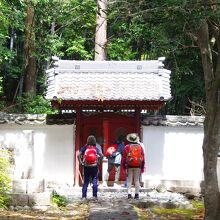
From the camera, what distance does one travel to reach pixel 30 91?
69.3ft

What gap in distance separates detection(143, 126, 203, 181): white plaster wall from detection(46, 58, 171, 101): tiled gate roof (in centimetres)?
119

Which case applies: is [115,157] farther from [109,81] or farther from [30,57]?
[30,57]

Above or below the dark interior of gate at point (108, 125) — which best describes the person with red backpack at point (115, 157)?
below

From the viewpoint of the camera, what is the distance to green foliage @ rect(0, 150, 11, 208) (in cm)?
891

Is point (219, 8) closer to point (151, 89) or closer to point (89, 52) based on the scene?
point (151, 89)

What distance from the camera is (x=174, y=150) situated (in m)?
14.8

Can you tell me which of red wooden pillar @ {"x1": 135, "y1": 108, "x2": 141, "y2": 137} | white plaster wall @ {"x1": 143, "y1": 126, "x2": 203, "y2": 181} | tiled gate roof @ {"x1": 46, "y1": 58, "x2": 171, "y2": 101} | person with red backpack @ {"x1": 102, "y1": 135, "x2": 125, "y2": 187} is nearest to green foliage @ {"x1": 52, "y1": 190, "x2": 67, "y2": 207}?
person with red backpack @ {"x1": 102, "y1": 135, "x2": 125, "y2": 187}

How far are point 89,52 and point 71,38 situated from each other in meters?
1.59

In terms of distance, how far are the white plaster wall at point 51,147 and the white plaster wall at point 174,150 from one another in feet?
7.70

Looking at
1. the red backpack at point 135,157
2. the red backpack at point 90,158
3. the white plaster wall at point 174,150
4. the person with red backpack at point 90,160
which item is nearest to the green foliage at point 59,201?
the person with red backpack at point 90,160

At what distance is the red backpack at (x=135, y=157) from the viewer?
11270mm

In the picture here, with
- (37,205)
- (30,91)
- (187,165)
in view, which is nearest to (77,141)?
(187,165)

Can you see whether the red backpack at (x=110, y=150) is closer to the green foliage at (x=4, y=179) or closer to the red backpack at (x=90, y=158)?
the red backpack at (x=90, y=158)

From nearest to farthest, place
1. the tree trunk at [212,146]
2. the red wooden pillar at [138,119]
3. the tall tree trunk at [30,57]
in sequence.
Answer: the tree trunk at [212,146] → the red wooden pillar at [138,119] → the tall tree trunk at [30,57]
